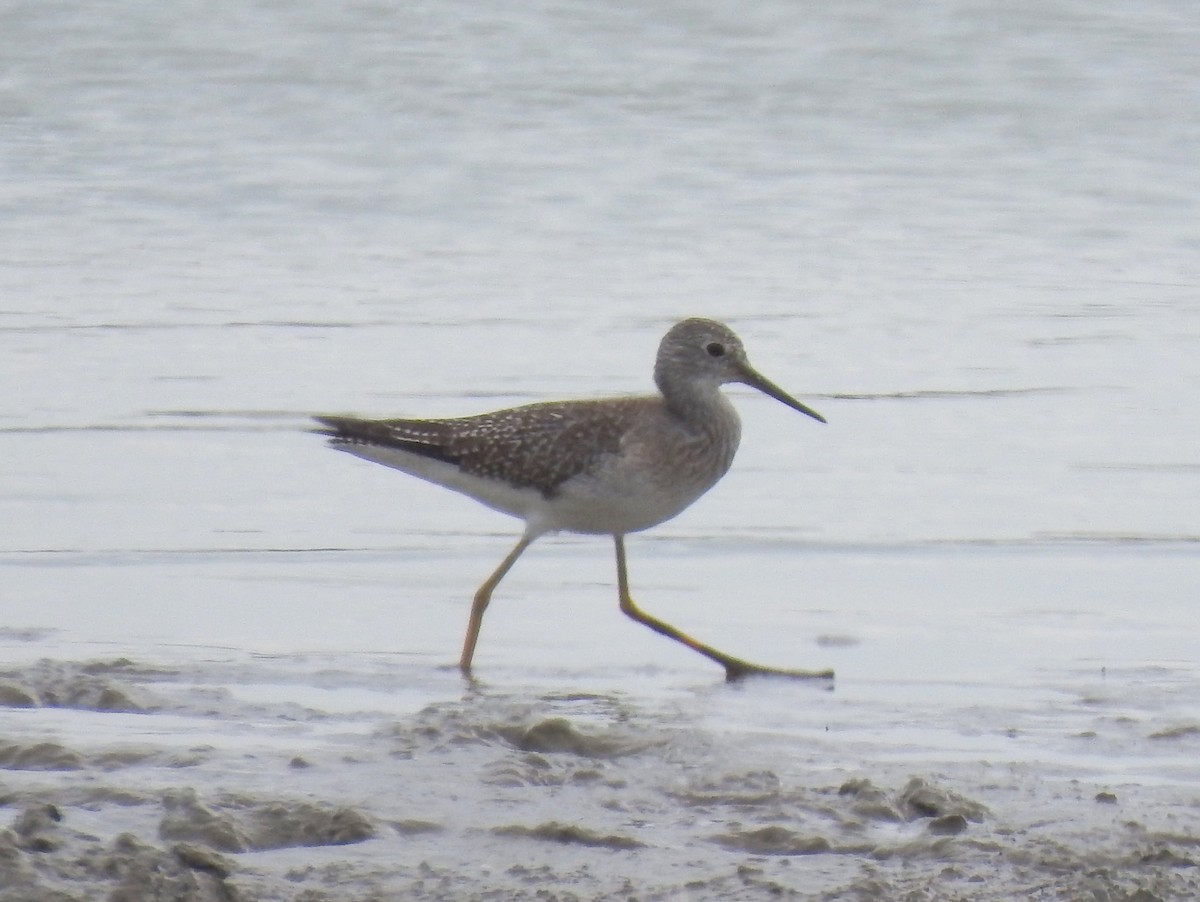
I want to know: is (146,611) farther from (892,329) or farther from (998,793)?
(892,329)

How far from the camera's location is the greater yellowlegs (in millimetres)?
6453

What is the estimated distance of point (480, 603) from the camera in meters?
6.29

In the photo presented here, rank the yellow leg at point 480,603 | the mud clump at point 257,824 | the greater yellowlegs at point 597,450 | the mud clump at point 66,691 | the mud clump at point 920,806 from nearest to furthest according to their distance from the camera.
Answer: the mud clump at point 257,824 → the mud clump at point 920,806 → the mud clump at point 66,691 → the yellow leg at point 480,603 → the greater yellowlegs at point 597,450

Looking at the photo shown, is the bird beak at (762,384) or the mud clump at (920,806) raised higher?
the bird beak at (762,384)

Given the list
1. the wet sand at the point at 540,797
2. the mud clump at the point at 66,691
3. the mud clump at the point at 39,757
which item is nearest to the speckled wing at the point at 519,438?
the wet sand at the point at 540,797

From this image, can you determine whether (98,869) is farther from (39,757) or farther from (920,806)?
(920,806)

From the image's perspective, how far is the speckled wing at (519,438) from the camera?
649cm

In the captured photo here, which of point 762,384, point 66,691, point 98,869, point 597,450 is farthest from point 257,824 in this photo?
point 762,384

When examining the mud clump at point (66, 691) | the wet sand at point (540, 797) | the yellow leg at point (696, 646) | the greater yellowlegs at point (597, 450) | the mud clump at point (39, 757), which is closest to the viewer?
the wet sand at point (540, 797)

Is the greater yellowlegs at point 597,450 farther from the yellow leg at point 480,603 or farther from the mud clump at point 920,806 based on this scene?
the mud clump at point 920,806

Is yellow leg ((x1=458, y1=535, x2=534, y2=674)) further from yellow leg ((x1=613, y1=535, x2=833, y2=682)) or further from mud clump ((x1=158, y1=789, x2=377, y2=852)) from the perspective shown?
mud clump ((x1=158, y1=789, x2=377, y2=852))

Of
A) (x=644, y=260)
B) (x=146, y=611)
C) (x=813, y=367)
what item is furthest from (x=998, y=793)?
(x=644, y=260)

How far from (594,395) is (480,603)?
9.57ft

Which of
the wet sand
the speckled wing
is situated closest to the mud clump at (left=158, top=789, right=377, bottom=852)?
the wet sand
